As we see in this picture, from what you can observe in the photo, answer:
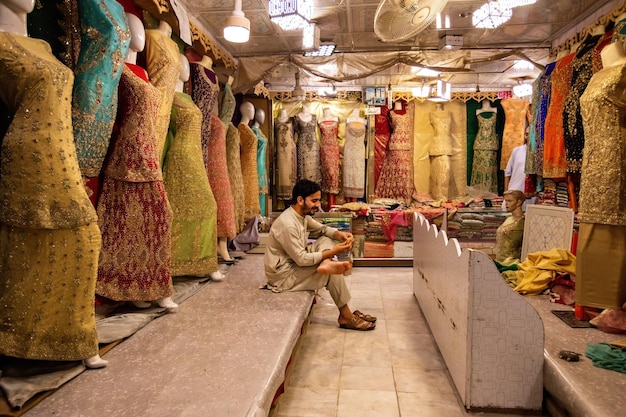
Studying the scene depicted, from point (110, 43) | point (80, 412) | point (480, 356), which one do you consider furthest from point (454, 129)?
point (80, 412)

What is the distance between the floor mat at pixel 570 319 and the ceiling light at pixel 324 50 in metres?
3.18

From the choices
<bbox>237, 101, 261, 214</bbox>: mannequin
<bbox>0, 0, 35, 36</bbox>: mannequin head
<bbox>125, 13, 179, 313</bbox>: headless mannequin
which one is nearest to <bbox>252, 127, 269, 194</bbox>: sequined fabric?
<bbox>237, 101, 261, 214</bbox>: mannequin

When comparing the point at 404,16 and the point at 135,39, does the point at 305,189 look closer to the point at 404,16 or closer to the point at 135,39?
the point at 404,16

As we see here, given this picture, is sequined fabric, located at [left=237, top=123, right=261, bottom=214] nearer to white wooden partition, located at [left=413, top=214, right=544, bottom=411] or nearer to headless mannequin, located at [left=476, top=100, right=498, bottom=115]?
white wooden partition, located at [left=413, top=214, right=544, bottom=411]

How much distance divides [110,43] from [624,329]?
3.08 meters

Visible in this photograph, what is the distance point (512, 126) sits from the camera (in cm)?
658

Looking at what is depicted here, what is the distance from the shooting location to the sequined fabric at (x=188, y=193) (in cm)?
317

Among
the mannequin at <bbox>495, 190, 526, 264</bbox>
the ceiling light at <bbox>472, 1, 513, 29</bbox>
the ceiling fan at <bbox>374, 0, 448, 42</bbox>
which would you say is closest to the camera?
the ceiling fan at <bbox>374, 0, 448, 42</bbox>

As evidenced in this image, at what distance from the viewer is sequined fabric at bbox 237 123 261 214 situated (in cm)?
476

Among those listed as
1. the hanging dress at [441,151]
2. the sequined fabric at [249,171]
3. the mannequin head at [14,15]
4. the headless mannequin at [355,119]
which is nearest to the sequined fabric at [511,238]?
the hanging dress at [441,151]

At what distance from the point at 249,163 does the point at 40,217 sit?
127 inches

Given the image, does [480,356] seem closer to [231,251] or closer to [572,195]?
[572,195]

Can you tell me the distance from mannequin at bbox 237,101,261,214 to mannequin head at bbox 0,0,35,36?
291 cm

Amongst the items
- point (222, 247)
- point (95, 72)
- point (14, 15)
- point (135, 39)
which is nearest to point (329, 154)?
point (222, 247)
